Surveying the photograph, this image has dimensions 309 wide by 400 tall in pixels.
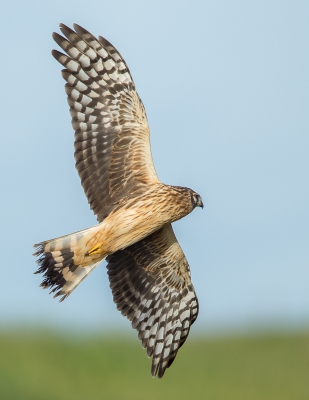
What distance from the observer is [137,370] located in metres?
19.6

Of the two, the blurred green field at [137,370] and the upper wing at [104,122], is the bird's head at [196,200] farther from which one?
the blurred green field at [137,370]

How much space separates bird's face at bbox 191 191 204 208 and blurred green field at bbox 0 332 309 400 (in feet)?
20.1

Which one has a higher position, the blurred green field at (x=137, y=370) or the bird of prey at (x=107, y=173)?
the bird of prey at (x=107, y=173)

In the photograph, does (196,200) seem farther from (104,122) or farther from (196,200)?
(104,122)

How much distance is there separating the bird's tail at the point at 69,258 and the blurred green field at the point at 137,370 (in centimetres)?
545

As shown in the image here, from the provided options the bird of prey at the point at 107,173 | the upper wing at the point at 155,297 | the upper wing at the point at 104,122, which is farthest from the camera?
the upper wing at the point at 155,297

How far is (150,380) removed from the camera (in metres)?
19.5

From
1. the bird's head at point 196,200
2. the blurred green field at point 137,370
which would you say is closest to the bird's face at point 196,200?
the bird's head at point 196,200

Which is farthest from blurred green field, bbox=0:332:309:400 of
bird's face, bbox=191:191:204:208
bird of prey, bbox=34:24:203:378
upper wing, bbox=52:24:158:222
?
bird's face, bbox=191:191:204:208

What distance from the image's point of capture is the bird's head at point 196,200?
13.2 metres

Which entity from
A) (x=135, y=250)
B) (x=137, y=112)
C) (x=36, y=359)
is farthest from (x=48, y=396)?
(x=137, y=112)

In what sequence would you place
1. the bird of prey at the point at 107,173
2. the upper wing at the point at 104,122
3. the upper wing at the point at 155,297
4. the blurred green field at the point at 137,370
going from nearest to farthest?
the bird of prey at the point at 107,173 → the upper wing at the point at 104,122 → the upper wing at the point at 155,297 → the blurred green field at the point at 137,370

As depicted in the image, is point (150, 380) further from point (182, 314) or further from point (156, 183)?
point (156, 183)

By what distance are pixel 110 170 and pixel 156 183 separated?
556mm
